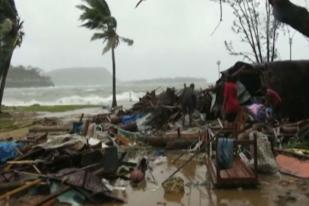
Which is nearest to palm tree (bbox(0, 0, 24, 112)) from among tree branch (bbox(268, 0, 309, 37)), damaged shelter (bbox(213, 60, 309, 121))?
damaged shelter (bbox(213, 60, 309, 121))

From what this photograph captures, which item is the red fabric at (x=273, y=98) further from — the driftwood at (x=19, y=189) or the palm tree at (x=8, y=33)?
the palm tree at (x=8, y=33)

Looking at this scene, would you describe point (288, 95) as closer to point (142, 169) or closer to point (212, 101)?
point (212, 101)

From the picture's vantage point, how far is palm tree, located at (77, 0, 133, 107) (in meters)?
39.1

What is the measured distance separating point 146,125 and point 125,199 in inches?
411

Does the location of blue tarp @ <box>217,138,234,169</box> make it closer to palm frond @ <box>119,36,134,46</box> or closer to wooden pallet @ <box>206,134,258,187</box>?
wooden pallet @ <box>206,134,258,187</box>

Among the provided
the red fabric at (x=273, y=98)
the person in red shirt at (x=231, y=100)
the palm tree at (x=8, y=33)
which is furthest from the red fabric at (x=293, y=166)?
the palm tree at (x=8, y=33)

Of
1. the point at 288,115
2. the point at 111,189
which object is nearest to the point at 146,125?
the point at 288,115

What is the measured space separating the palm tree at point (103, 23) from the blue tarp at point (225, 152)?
29670 millimetres

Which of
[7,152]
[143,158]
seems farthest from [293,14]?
[7,152]

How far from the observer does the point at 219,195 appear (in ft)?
31.8

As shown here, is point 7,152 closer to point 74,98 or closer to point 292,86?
point 292,86

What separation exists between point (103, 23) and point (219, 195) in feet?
104

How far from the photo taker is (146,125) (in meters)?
20.2

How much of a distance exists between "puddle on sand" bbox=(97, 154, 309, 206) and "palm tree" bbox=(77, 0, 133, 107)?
1161 inches
